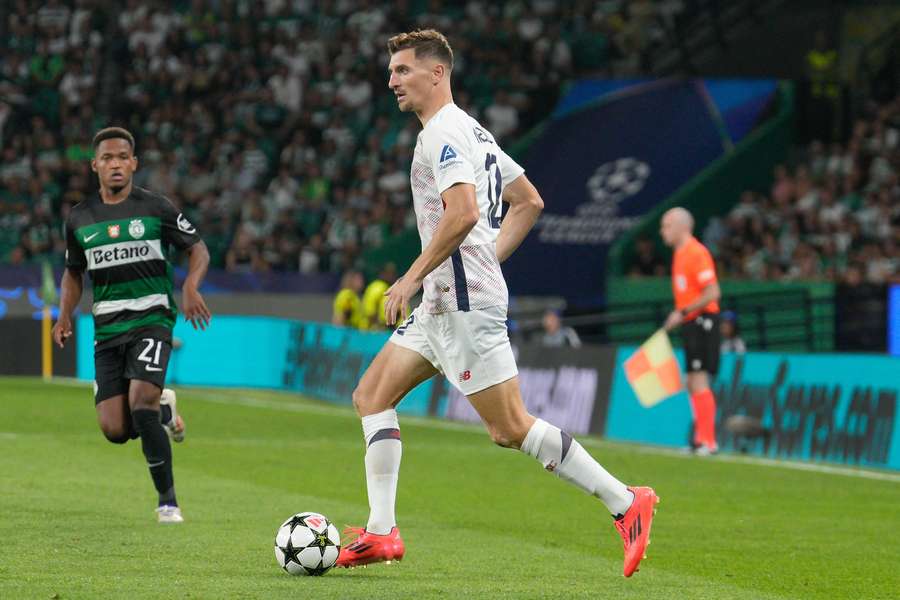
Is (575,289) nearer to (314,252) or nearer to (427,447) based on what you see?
(314,252)

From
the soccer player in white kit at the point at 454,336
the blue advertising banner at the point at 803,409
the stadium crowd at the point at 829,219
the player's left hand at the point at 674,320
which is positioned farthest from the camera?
the stadium crowd at the point at 829,219

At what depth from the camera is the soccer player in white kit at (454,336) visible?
294 inches

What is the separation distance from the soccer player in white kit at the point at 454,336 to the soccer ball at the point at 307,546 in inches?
3.8

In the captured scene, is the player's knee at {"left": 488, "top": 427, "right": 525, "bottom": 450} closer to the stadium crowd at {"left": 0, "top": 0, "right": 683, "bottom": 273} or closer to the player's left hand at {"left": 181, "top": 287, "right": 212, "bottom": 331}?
the player's left hand at {"left": 181, "top": 287, "right": 212, "bottom": 331}

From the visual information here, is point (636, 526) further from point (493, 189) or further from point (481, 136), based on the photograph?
point (481, 136)

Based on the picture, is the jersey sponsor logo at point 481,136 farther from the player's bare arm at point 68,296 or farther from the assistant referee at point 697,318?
the assistant referee at point 697,318

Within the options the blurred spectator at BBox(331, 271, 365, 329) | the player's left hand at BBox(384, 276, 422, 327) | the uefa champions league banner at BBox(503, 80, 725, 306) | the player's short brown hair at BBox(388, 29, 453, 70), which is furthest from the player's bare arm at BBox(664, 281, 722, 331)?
the uefa champions league banner at BBox(503, 80, 725, 306)

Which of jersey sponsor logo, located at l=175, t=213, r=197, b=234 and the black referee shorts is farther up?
Result: jersey sponsor logo, located at l=175, t=213, r=197, b=234

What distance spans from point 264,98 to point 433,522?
70.3ft

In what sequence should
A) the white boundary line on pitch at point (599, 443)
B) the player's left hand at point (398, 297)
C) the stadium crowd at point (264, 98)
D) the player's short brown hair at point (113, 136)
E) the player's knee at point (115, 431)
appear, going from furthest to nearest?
the stadium crowd at point (264, 98) < the white boundary line on pitch at point (599, 443) < the player's short brown hair at point (113, 136) < the player's knee at point (115, 431) < the player's left hand at point (398, 297)

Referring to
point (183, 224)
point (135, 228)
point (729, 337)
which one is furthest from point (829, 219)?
point (135, 228)

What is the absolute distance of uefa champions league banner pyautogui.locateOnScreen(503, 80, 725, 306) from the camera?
91.1 ft

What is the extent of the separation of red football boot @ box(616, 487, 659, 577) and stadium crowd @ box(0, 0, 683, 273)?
788 inches

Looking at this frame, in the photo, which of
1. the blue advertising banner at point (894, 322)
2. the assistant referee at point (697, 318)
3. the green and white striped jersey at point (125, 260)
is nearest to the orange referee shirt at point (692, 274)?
the assistant referee at point (697, 318)
